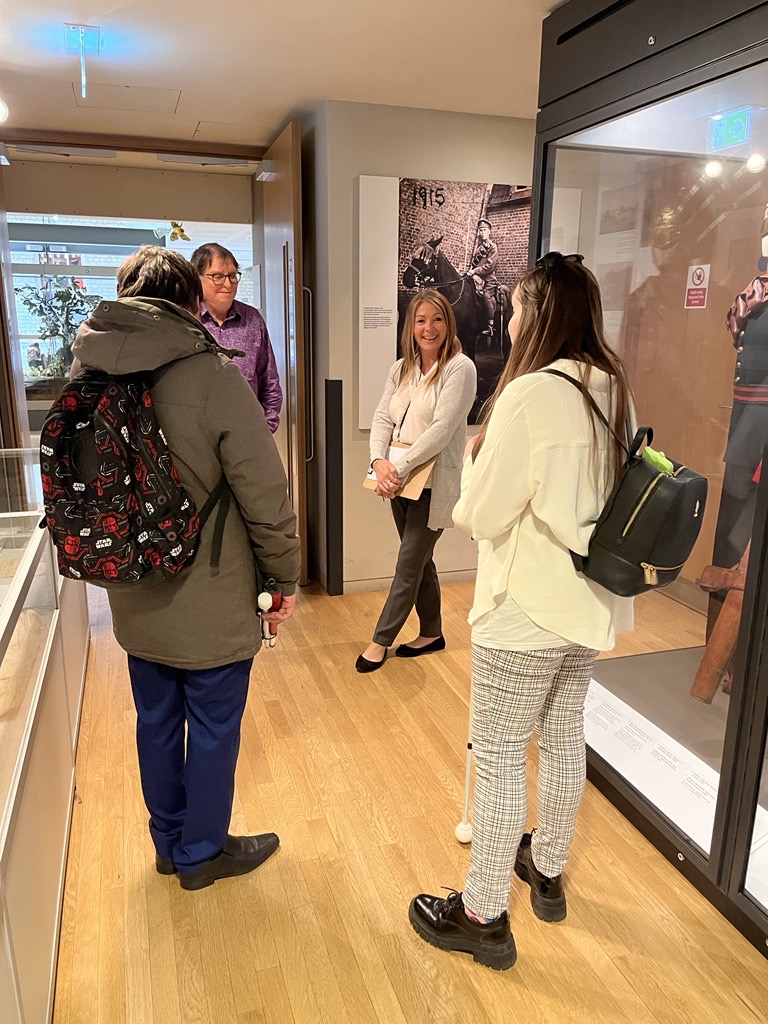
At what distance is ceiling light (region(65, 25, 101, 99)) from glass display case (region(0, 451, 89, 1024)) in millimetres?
1469

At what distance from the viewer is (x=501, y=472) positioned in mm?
1463

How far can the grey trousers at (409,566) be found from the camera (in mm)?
2996

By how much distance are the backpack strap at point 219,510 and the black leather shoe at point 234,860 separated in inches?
33.0

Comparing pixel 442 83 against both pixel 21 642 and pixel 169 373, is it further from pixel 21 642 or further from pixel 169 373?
pixel 21 642

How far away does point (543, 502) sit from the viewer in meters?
1.48

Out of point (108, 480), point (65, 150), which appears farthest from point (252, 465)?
point (65, 150)

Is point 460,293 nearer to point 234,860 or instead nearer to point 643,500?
point 643,500

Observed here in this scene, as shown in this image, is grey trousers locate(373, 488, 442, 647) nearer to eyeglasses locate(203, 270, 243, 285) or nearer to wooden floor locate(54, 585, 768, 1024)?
wooden floor locate(54, 585, 768, 1024)

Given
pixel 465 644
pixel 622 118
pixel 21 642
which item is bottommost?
pixel 465 644

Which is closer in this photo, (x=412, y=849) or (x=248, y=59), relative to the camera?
(x=412, y=849)

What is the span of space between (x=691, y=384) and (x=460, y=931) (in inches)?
61.9

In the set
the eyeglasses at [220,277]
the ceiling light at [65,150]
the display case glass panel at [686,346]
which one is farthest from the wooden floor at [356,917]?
the ceiling light at [65,150]

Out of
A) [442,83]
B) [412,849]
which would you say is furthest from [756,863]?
[442,83]

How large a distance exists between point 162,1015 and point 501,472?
4.32 ft
